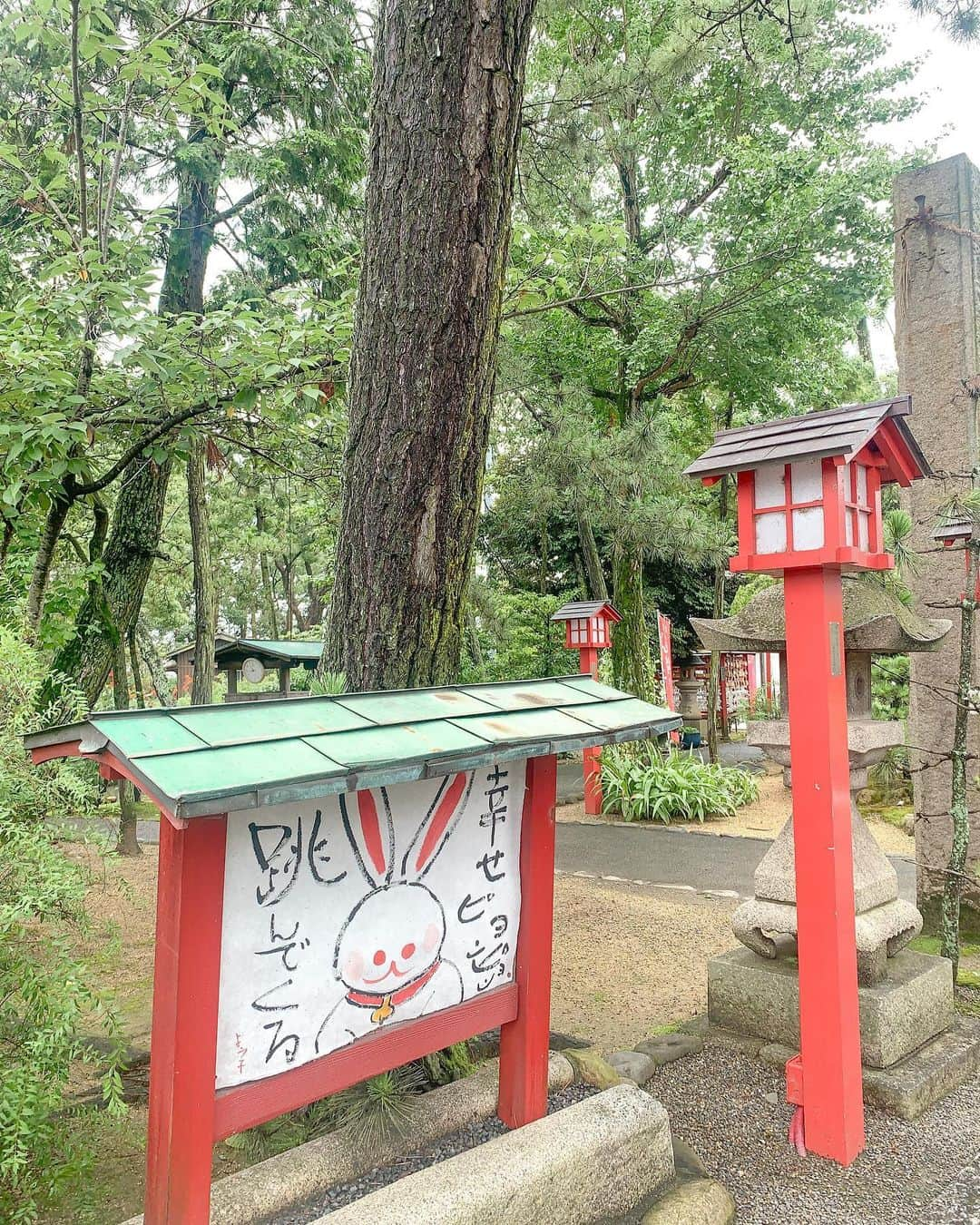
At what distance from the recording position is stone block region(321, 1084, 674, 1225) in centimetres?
175

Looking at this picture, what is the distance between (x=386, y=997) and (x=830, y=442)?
219 centimetres

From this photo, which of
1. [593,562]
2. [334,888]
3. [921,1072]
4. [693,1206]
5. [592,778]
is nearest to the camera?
[334,888]

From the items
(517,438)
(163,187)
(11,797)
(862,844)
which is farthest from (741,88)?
(11,797)

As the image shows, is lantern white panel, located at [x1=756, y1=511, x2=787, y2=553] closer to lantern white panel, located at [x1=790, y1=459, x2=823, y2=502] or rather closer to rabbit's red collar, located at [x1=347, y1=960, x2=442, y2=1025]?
lantern white panel, located at [x1=790, y1=459, x2=823, y2=502]

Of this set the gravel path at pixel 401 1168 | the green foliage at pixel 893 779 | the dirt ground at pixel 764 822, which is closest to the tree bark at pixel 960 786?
the gravel path at pixel 401 1168

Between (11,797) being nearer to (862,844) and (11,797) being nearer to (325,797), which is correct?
(325,797)

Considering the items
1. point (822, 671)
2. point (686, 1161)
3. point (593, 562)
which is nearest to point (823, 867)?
point (822, 671)

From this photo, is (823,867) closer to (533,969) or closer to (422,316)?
(533,969)

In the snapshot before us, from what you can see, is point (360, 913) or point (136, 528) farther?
point (136, 528)

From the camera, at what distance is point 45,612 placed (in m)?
5.82

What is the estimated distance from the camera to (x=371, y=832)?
1895mm

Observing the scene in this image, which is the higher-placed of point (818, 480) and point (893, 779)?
point (818, 480)

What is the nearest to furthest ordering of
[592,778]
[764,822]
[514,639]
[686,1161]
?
[686,1161], [764,822], [592,778], [514,639]

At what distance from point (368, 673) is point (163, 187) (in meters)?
6.74
